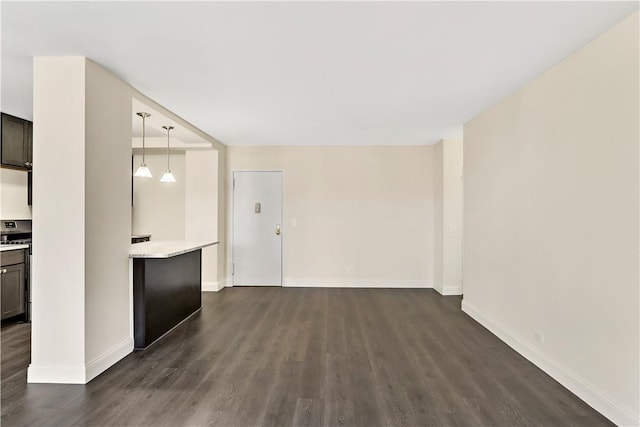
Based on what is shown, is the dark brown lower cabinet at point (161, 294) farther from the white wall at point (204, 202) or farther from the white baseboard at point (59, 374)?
the white wall at point (204, 202)

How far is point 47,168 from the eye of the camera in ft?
8.35

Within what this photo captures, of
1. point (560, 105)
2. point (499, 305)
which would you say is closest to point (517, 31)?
point (560, 105)

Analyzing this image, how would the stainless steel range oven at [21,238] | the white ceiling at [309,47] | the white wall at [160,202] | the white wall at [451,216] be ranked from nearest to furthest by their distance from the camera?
the white ceiling at [309,47] → the stainless steel range oven at [21,238] → the white wall at [451,216] → the white wall at [160,202]

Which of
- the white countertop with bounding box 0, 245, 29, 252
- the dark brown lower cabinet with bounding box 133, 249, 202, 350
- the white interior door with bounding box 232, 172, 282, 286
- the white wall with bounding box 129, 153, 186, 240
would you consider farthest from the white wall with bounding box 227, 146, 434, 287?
the white countertop with bounding box 0, 245, 29, 252

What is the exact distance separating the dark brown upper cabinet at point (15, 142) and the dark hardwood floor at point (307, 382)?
1911mm

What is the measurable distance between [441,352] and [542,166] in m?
1.85

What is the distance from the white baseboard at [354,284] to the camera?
586cm

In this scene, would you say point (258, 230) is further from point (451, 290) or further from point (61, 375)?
point (61, 375)

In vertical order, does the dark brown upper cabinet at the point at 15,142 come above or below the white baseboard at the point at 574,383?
above

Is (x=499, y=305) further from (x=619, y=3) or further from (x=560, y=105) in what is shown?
(x=619, y=3)

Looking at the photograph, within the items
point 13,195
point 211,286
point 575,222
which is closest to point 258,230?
point 211,286

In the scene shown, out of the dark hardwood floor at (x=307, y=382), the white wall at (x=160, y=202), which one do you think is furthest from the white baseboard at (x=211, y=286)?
the dark hardwood floor at (x=307, y=382)

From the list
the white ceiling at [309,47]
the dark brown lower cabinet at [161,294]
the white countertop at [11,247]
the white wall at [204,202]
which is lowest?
the dark brown lower cabinet at [161,294]

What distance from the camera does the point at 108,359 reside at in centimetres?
279
